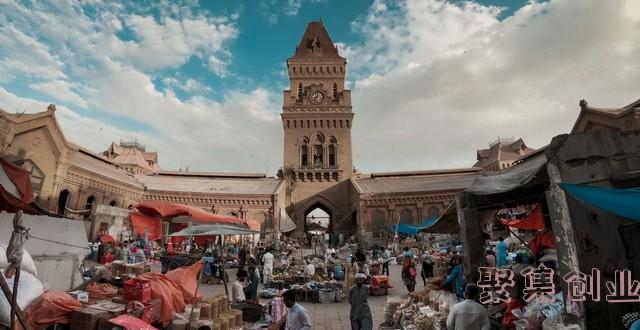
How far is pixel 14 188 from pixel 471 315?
7990 mm

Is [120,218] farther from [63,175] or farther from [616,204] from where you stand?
[616,204]

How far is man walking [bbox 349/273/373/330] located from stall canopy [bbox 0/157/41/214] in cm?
620

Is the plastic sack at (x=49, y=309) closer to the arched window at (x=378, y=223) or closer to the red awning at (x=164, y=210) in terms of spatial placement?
the red awning at (x=164, y=210)

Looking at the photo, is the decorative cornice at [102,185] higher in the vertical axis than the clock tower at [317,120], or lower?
lower

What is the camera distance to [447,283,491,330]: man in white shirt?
3895mm

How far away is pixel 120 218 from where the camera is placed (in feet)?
61.4

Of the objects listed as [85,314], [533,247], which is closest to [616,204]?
[533,247]

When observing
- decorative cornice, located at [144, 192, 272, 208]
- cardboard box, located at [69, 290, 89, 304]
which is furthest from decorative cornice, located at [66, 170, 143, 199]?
cardboard box, located at [69, 290, 89, 304]

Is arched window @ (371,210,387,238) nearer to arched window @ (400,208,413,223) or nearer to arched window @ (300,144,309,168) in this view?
arched window @ (400,208,413,223)

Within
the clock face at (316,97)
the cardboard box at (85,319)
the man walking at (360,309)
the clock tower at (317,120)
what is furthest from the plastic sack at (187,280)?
the clock face at (316,97)

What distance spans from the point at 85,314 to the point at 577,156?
779 centimetres

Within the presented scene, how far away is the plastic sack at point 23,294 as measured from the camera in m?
4.41

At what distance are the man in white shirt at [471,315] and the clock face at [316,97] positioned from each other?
31.7 m

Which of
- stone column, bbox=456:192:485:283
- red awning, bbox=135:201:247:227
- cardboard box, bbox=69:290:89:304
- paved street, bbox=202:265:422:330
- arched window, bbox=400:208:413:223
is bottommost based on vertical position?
paved street, bbox=202:265:422:330
